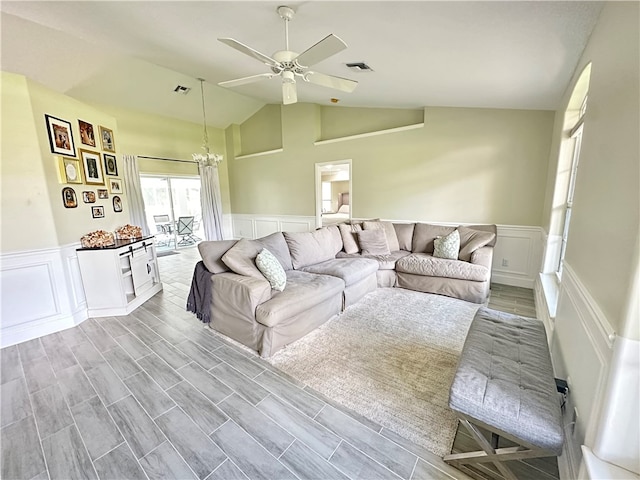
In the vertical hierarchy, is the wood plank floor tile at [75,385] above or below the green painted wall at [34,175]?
below

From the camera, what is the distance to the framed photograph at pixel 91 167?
338 cm

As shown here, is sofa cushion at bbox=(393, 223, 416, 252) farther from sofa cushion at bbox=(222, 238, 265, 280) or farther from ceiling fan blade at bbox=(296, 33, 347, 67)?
ceiling fan blade at bbox=(296, 33, 347, 67)

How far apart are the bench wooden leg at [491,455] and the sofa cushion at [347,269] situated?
1943mm

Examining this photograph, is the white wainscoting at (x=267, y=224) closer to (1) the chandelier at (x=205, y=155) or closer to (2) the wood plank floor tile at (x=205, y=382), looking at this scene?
(1) the chandelier at (x=205, y=155)

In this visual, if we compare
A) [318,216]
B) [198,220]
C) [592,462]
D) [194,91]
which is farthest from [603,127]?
[198,220]

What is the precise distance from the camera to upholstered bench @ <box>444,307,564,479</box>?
1.15 meters

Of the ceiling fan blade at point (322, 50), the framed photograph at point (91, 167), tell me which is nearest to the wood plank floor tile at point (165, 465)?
the ceiling fan blade at point (322, 50)

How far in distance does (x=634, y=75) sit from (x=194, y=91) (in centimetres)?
654

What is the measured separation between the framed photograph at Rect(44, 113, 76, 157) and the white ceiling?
15.9 inches

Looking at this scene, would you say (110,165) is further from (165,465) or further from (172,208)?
(165,465)

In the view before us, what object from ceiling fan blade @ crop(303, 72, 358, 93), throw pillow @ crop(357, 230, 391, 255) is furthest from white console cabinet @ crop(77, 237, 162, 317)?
throw pillow @ crop(357, 230, 391, 255)

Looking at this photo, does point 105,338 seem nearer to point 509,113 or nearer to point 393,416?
point 393,416

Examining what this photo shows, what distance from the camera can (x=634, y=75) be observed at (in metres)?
1.05

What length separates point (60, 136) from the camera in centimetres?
304
